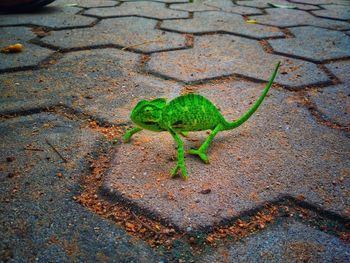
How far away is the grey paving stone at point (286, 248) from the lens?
962 millimetres

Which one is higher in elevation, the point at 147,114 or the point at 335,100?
the point at 147,114

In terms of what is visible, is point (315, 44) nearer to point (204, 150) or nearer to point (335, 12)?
point (335, 12)

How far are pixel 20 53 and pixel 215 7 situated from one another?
7.23 feet

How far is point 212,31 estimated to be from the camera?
2914 millimetres

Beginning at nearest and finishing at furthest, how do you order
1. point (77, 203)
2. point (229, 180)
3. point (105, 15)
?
point (77, 203), point (229, 180), point (105, 15)

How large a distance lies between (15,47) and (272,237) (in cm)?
199

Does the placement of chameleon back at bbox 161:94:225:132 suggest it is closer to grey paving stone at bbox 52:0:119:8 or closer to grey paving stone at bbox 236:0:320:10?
grey paving stone at bbox 52:0:119:8

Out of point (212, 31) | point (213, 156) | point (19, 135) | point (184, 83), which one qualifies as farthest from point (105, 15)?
point (213, 156)

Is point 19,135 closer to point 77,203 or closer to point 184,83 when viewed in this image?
point 77,203

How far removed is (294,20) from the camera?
3.38m

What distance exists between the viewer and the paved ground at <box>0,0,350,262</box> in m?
1.01

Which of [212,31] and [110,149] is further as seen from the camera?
[212,31]

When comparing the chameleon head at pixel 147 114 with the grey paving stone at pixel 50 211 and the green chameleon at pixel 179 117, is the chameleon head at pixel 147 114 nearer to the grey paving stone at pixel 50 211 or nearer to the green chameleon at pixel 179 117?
the green chameleon at pixel 179 117

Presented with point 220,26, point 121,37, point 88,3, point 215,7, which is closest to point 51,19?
point 88,3
